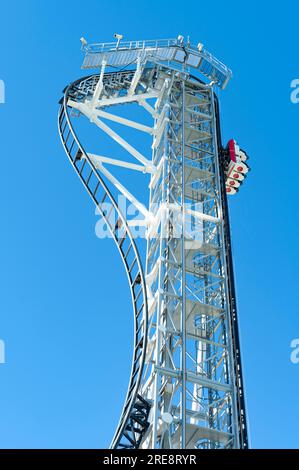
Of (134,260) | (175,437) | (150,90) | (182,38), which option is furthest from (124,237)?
(182,38)

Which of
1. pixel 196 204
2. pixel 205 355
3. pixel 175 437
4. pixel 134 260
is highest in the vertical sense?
pixel 196 204

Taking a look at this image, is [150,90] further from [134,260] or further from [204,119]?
[134,260]

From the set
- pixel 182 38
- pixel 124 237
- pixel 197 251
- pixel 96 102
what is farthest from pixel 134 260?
pixel 182 38

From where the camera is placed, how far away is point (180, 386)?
21.8 metres

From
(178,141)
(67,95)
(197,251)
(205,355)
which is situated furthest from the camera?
(67,95)

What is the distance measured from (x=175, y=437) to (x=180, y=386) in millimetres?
1614

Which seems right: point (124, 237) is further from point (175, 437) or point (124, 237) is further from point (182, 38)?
point (182, 38)

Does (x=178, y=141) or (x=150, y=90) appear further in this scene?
(x=150, y=90)

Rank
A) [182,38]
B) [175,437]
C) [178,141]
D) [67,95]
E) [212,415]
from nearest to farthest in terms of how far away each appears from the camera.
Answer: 1. [175,437]
2. [212,415]
3. [178,141]
4. [67,95]
5. [182,38]

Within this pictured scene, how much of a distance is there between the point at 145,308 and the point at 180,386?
292 centimetres

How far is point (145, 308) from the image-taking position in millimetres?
22938

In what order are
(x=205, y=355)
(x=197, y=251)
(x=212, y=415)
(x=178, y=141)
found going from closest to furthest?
(x=212, y=415), (x=205, y=355), (x=197, y=251), (x=178, y=141)

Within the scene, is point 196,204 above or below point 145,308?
above

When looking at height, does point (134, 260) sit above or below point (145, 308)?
above
